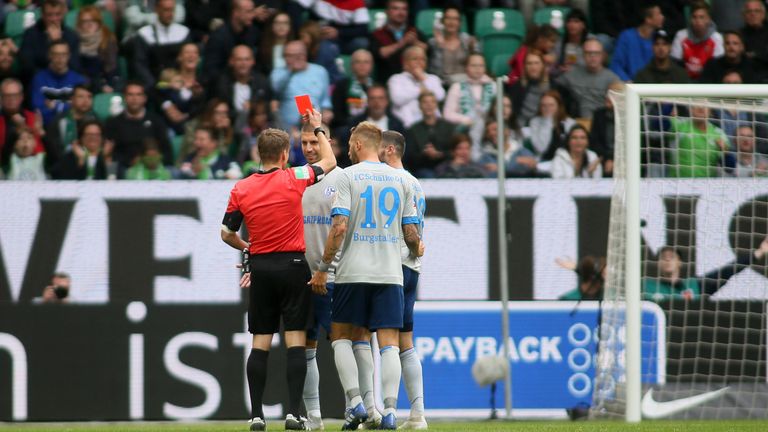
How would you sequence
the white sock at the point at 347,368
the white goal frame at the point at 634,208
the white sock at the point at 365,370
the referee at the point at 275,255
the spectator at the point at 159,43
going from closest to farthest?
the referee at the point at 275,255 < the white sock at the point at 347,368 < the white sock at the point at 365,370 < the white goal frame at the point at 634,208 < the spectator at the point at 159,43

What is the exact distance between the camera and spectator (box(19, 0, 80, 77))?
1490 centimetres

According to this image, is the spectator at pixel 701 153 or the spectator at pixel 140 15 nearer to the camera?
the spectator at pixel 701 153

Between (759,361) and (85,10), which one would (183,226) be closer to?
(85,10)

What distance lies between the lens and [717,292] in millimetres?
12477

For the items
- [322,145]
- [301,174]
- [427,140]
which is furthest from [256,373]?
[427,140]

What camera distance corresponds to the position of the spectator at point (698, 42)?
1553 cm

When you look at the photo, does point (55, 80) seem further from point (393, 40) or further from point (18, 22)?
point (393, 40)

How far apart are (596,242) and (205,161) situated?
4.18 metres

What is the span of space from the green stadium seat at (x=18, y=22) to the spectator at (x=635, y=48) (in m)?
6.95

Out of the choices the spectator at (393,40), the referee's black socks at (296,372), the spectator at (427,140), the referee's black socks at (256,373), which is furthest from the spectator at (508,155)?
the referee's black socks at (256,373)

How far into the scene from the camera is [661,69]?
1510 cm

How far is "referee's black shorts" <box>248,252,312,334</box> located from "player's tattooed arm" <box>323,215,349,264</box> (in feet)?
0.97

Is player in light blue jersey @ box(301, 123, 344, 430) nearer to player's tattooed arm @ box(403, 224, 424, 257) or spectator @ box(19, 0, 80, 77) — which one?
player's tattooed arm @ box(403, 224, 424, 257)

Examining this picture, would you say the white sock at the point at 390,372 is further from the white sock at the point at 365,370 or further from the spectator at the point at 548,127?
the spectator at the point at 548,127
